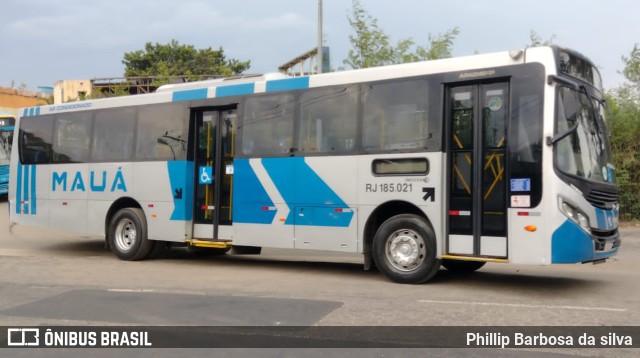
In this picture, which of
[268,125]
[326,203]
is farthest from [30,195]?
[326,203]

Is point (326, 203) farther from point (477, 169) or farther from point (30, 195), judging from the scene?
point (30, 195)

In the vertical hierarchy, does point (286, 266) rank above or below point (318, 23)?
below

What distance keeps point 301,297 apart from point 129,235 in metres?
5.81

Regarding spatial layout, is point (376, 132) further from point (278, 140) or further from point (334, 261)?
point (334, 261)

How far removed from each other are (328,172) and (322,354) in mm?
4628

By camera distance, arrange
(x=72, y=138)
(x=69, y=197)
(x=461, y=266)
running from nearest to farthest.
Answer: (x=461, y=266), (x=69, y=197), (x=72, y=138)

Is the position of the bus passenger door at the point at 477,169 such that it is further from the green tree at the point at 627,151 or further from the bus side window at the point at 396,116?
the green tree at the point at 627,151

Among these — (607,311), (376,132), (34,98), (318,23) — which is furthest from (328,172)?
(34,98)

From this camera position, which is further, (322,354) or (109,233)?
(109,233)

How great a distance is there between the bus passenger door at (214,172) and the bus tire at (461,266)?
3751 mm

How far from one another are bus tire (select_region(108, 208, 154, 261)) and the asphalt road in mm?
413

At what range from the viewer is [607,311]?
6.80m

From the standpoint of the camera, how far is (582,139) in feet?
26.4

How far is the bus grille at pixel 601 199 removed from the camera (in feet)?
25.7
